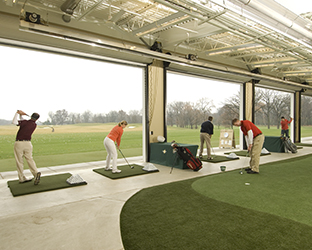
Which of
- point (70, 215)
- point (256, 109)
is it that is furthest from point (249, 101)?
point (70, 215)

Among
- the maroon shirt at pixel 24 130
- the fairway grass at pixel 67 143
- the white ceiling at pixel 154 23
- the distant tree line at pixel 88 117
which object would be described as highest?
the white ceiling at pixel 154 23

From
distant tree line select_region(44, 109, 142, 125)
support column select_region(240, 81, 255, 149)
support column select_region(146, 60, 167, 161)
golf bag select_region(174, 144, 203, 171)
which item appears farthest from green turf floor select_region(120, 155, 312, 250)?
support column select_region(240, 81, 255, 149)

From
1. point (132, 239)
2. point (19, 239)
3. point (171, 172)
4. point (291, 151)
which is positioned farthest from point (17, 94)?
point (291, 151)

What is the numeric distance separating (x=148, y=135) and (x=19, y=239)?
19.9ft

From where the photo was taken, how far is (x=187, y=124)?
53.8ft

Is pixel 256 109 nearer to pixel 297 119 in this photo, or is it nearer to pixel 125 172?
pixel 297 119

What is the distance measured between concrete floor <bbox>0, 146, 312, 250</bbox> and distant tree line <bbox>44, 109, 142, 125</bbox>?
518cm

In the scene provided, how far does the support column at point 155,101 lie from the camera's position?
28.8 ft

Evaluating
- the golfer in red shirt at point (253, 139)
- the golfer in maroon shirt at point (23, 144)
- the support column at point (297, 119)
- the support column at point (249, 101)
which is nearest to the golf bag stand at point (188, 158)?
the golfer in red shirt at point (253, 139)

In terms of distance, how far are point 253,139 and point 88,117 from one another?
338 inches

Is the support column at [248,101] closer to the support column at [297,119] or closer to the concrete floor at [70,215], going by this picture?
the support column at [297,119]

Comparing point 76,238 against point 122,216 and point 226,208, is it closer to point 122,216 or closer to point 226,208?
point 122,216

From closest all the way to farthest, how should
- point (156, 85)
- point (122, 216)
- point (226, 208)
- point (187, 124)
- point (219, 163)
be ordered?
point (122, 216)
point (226, 208)
point (219, 163)
point (156, 85)
point (187, 124)

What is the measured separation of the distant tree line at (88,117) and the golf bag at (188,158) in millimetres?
4036
